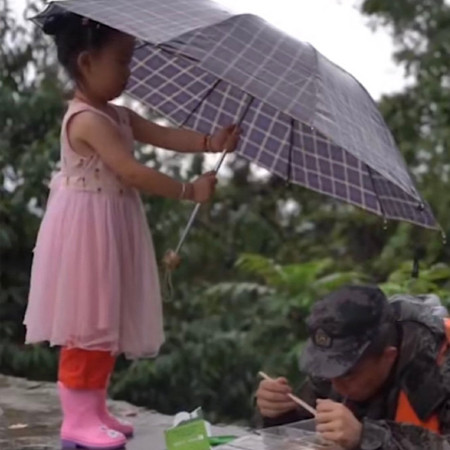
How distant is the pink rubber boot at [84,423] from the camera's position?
12.4 ft

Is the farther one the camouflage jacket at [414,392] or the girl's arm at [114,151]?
the girl's arm at [114,151]

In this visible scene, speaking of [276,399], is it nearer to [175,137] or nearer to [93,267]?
[93,267]

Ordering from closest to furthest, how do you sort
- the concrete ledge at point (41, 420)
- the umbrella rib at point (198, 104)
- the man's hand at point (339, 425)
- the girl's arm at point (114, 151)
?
the man's hand at point (339, 425), the girl's arm at point (114, 151), the concrete ledge at point (41, 420), the umbrella rib at point (198, 104)

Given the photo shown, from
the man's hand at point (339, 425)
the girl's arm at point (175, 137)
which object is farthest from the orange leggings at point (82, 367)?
the man's hand at point (339, 425)

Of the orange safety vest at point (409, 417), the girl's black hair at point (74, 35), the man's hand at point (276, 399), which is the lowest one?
the man's hand at point (276, 399)

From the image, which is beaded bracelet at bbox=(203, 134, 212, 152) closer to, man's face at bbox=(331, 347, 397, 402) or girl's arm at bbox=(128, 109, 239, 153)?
girl's arm at bbox=(128, 109, 239, 153)

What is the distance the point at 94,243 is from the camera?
3666 mm

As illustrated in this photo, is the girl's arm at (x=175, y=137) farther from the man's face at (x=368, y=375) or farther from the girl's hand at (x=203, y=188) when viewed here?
the man's face at (x=368, y=375)

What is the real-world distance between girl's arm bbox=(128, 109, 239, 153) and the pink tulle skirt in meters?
0.28

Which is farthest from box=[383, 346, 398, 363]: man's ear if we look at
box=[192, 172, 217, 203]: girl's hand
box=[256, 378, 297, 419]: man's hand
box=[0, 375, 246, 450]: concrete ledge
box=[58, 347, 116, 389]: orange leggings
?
box=[0, 375, 246, 450]: concrete ledge

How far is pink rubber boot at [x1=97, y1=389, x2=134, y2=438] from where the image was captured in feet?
12.6

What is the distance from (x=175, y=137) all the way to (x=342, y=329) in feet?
3.86

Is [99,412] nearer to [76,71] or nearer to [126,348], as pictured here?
[126,348]

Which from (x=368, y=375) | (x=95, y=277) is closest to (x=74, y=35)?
(x=95, y=277)
